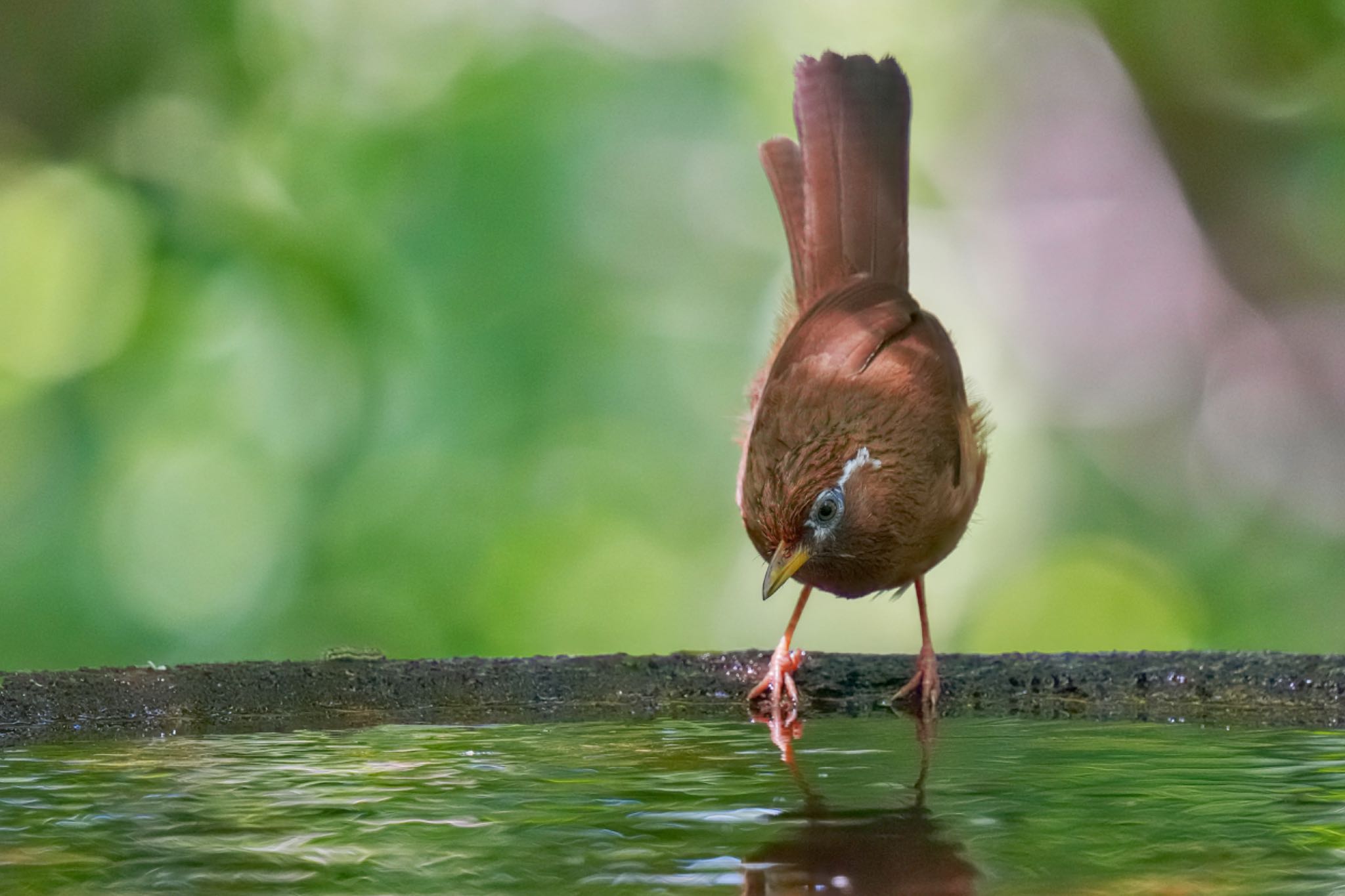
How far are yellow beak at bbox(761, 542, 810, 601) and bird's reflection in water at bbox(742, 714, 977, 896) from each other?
41.7 inches

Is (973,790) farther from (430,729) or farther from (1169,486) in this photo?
(1169,486)

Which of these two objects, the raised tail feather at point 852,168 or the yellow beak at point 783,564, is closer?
the yellow beak at point 783,564

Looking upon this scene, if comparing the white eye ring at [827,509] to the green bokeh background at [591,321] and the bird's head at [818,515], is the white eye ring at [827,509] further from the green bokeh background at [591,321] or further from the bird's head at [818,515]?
the green bokeh background at [591,321]

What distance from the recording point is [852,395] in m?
3.65

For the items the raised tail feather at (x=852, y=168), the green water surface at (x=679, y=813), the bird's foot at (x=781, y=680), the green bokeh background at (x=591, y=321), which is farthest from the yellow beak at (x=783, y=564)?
the green bokeh background at (x=591, y=321)

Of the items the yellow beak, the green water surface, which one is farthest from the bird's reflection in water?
the yellow beak

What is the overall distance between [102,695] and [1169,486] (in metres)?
4.95

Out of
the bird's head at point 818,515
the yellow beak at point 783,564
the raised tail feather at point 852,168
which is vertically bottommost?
the yellow beak at point 783,564

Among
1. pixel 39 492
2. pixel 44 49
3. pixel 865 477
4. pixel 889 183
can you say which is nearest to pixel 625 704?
pixel 865 477

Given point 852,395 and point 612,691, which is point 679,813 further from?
point 852,395

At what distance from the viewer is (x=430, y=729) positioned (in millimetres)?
3207

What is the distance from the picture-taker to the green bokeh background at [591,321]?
6.19 meters

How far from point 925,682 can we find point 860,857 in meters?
1.83

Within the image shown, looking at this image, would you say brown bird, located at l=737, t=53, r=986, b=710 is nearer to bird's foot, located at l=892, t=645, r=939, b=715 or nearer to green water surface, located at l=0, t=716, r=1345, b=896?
bird's foot, located at l=892, t=645, r=939, b=715
